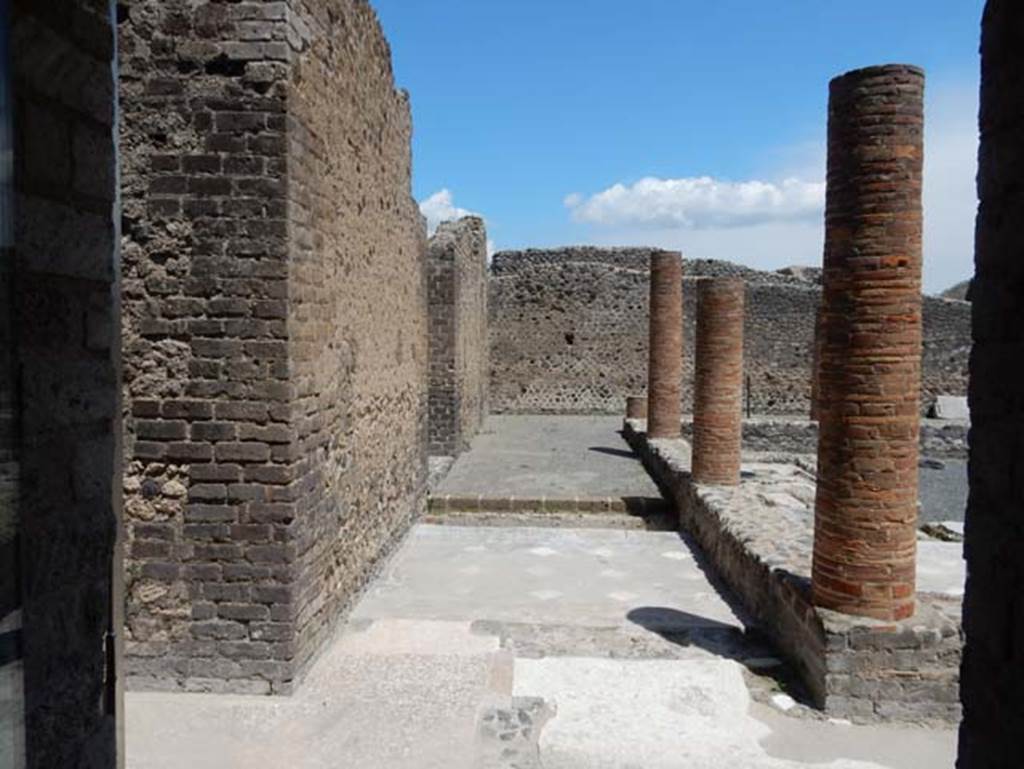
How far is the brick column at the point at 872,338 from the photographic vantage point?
487cm

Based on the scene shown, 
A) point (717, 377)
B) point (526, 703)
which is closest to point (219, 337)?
point (526, 703)

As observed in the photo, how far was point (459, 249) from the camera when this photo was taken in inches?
587

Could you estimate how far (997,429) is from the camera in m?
1.78

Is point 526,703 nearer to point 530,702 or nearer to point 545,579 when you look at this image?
point 530,702

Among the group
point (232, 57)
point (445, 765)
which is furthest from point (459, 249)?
point (445, 765)

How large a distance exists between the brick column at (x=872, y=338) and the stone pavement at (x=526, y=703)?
2.78 ft

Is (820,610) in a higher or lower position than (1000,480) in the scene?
lower

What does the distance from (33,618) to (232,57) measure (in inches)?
140

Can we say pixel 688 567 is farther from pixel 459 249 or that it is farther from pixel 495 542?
pixel 459 249

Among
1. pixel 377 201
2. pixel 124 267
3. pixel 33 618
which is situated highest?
pixel 377 201

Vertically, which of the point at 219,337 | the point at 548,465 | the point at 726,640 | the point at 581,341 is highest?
the point at 581,341

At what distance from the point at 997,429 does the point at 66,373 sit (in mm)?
1898

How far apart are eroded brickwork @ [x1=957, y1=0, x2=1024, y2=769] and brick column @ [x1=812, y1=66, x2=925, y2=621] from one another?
3.21 m

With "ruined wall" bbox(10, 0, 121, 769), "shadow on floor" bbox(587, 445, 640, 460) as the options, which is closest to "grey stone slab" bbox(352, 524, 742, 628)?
"ruined wall" bbox(10, 0, 121, 769)
